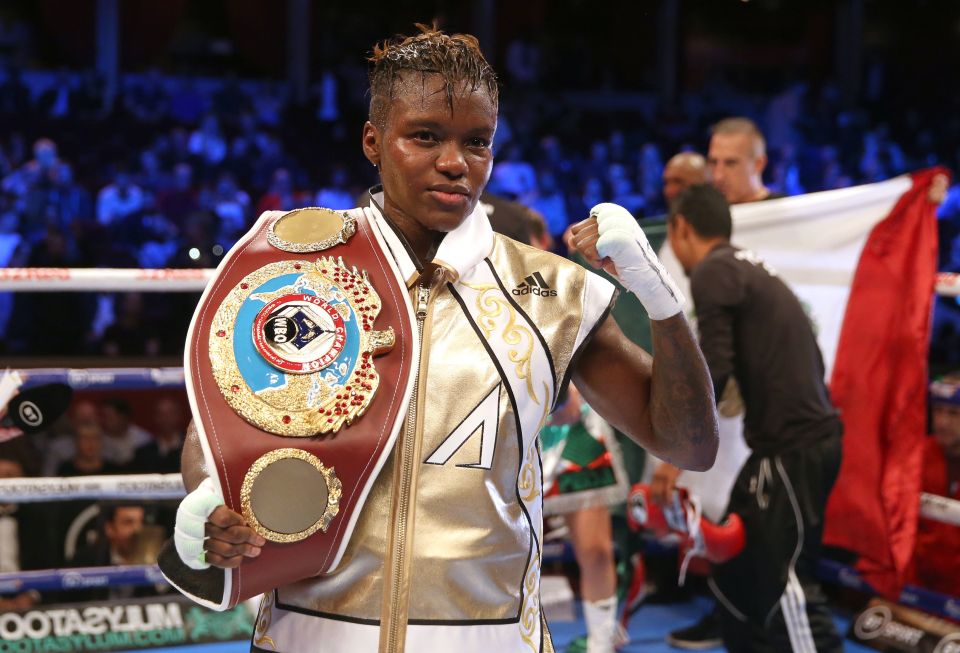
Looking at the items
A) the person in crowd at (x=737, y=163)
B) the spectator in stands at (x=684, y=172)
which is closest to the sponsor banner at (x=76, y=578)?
the person in crowd at (x=737, y=163)

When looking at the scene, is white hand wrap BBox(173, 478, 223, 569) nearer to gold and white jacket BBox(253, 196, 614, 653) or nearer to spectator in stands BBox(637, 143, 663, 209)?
gold and white jacket BBox(253, 196, 614, 653)

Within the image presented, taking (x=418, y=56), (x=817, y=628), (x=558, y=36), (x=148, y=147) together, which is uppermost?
(x=558, y=36)

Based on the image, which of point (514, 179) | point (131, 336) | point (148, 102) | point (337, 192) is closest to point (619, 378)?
point (131, 336)

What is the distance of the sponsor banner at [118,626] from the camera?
3.29m

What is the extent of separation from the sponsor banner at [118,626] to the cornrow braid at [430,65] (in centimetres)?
239

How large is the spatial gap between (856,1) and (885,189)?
12.8 metres

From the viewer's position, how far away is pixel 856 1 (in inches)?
601

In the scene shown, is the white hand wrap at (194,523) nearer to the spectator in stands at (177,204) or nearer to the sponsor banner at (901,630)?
the sponsor banner at (901,630)

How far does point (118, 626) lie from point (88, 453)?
0.56 metres

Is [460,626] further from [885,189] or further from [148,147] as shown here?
[148,147]

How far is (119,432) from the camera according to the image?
384 centimetres

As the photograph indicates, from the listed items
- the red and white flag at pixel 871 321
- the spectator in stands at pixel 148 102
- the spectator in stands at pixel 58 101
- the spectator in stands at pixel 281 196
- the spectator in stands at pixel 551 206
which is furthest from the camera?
the spectator in stands at pixel 148 102

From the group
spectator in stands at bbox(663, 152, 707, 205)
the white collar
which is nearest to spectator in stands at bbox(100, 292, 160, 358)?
spectator in stands at bbox(663, 152, 707, 205)

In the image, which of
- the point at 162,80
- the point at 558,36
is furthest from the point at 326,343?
the point at 558,36
